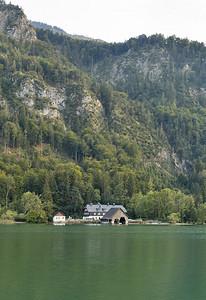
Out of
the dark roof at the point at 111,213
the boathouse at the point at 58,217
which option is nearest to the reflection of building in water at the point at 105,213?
the dark roof at the point at 111,213

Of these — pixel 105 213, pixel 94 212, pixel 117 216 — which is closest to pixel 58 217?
pixel 94 212

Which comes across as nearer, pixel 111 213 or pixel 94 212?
pixel 111 213

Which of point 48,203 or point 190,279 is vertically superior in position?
point 48,203

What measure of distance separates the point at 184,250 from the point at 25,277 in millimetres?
30885

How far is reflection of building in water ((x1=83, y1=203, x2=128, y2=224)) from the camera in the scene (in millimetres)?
152375

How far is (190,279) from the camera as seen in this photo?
41094 mm

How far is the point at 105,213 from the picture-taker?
6378 inches

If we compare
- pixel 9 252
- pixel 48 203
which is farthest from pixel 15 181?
pixel 9 252

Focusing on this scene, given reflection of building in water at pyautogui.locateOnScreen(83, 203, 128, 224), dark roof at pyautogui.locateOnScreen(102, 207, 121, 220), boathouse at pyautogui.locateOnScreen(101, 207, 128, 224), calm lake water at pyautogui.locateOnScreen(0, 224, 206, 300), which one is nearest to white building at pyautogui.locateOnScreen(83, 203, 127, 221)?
reflection of building in water at pyautogui.locateOnScreen(83, 203, 128, 224)

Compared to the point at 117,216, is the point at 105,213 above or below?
above

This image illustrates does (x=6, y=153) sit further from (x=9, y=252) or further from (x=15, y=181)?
(x=9, y=252)

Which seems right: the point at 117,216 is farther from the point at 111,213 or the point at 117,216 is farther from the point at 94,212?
the point at 94,212

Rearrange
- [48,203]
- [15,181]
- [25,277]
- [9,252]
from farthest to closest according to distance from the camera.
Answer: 1. [15,181]
2. [48,203]
3. [9,252]
4. [25,277]

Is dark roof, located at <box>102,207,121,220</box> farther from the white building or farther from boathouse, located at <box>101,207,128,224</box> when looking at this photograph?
the white building
